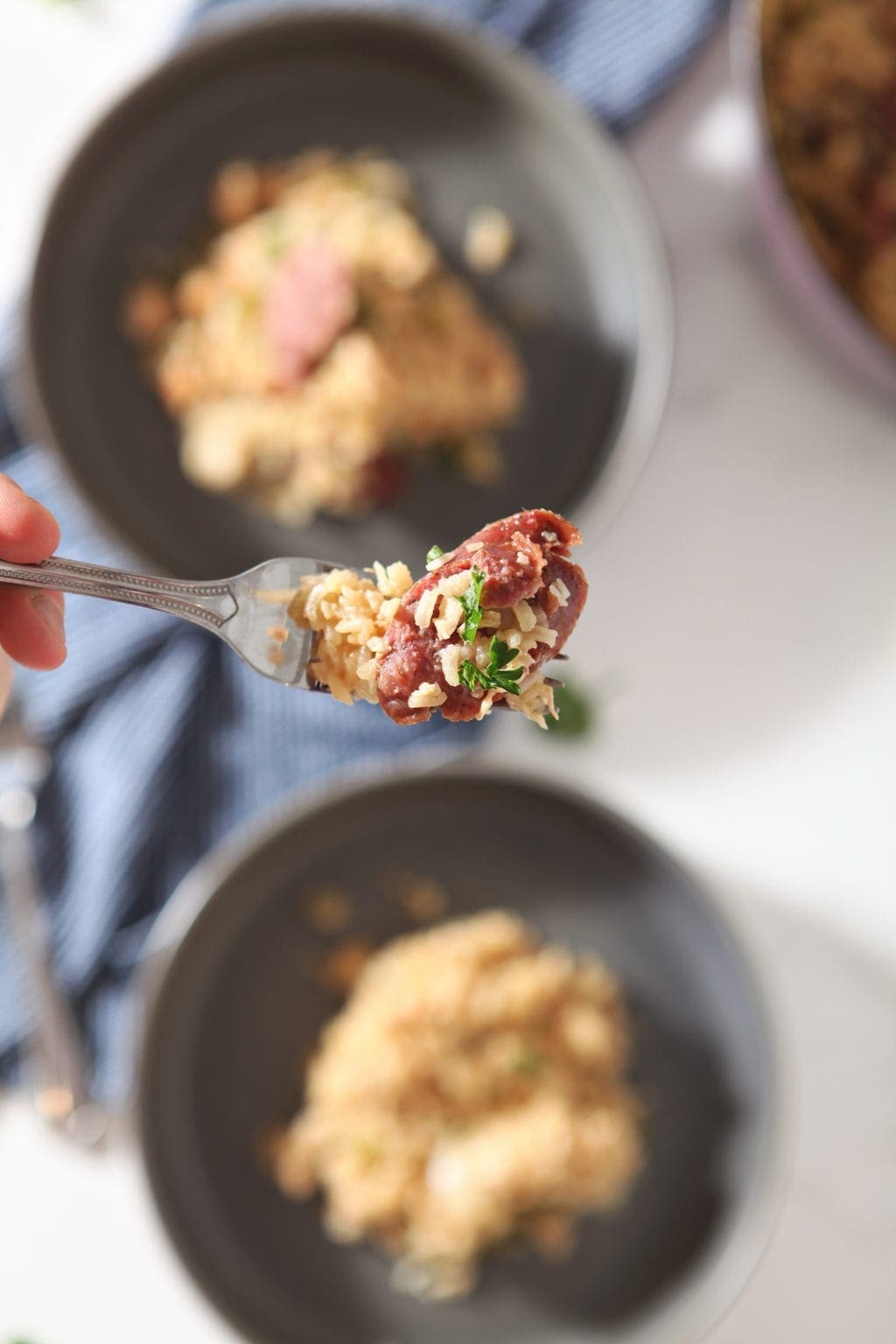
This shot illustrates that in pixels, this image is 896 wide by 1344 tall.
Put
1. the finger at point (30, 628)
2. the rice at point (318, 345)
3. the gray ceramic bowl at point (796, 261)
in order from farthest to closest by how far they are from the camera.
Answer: the rice at point (318, 345) → the gray ceramic bowl at point (796, 261) → the finger at point (30, 628)

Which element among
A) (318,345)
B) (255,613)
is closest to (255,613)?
(255,613)

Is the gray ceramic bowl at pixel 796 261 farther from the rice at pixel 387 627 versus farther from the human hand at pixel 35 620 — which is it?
the human hand at pixel 35 620

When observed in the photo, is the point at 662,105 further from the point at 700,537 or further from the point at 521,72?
the point at 700,537

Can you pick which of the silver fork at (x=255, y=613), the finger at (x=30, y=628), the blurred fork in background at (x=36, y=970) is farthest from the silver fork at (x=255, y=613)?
the blurred fork in background at (x=36, y=970)

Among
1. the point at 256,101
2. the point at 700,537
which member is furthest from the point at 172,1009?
the point at 256,101

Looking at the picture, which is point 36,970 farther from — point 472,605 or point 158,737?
→ point 472,605

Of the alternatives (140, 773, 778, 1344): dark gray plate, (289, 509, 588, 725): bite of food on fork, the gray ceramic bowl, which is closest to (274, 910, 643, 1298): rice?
(140, 773, 778, 1344): dark gray plate
